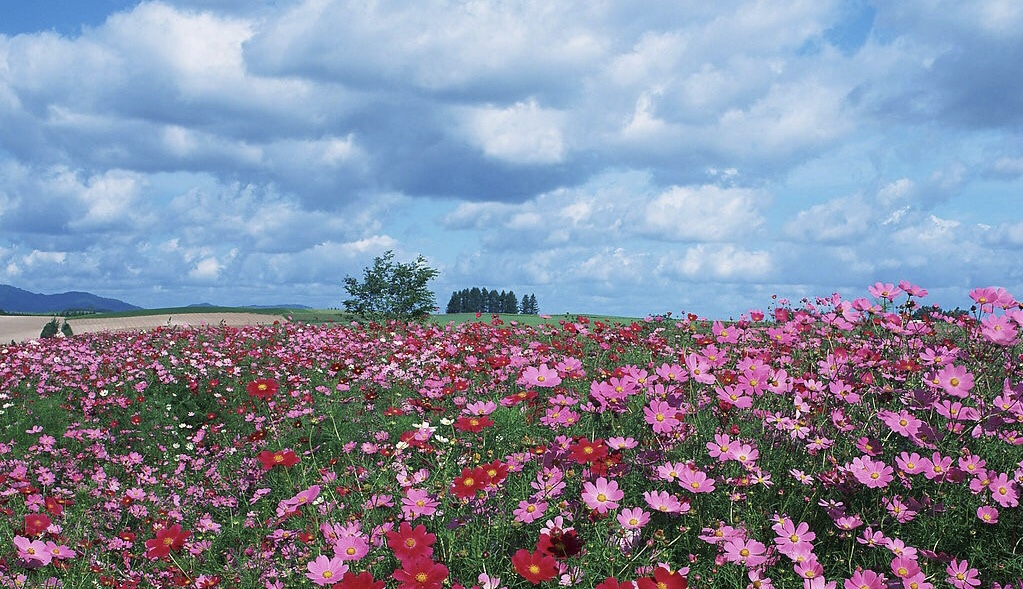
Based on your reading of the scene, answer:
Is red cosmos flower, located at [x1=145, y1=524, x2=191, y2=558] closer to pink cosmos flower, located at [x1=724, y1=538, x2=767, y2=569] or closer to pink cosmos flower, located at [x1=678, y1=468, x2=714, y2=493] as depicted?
pink cosmos flower, located at [x1=678, y1=468, x2=714, y2=493]

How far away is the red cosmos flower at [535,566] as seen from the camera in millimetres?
1981

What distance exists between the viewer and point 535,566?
79.6 inches

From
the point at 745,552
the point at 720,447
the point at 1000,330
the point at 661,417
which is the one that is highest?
the point at 1000,330

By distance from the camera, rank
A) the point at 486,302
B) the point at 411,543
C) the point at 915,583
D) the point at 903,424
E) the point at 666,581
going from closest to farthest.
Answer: the point at 666,581 → the point at 411,543 → the point at 915,583 → the point at 903,424 → the point at 486,302

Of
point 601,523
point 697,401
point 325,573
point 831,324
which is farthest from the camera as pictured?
point 831,324

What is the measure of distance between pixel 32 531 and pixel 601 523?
2.49 metres

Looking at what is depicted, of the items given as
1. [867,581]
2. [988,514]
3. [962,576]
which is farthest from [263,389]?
[988,514]

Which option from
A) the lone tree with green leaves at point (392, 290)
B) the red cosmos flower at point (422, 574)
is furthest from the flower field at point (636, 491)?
the lone tree with green leaves at point (392, 290)

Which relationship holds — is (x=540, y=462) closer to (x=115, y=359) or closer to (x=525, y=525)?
(x=525, y=525)

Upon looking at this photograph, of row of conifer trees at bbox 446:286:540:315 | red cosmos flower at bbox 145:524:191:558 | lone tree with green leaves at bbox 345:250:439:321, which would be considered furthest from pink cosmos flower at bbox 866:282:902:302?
row of conifer trees at bbox 446:286:540:315

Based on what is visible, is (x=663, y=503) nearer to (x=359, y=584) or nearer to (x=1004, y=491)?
(x=359, y=584)

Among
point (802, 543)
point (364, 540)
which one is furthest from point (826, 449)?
point (364, 540)

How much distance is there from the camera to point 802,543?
274 centimetres

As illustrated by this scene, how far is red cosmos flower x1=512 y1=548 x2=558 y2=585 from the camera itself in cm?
198
